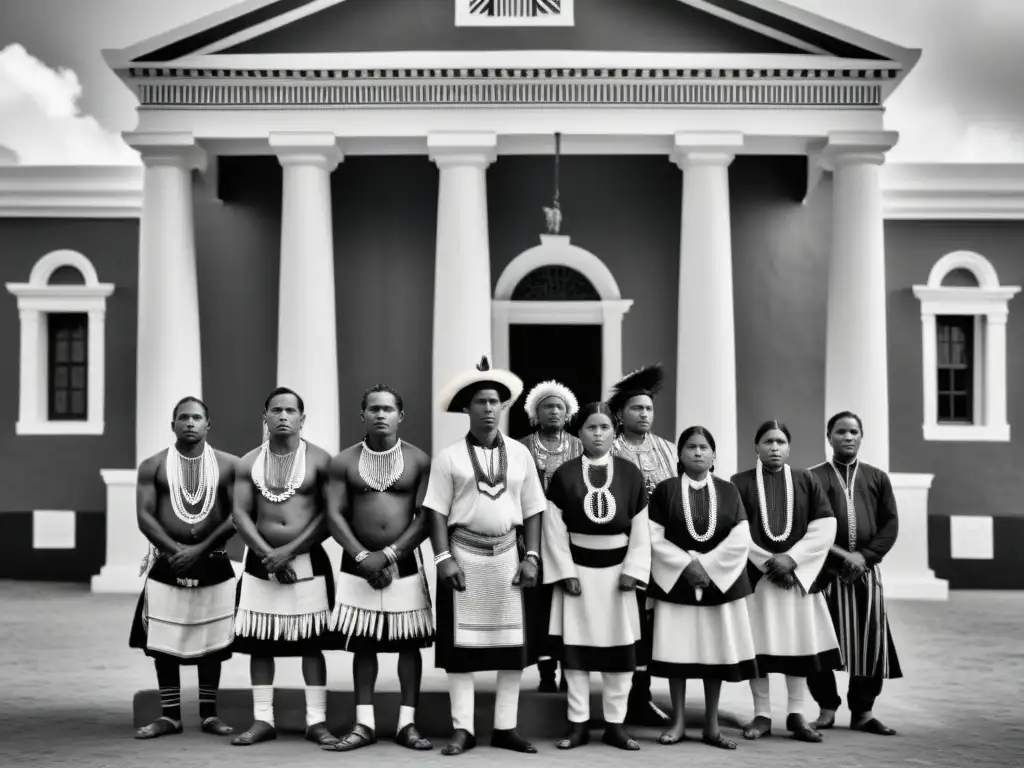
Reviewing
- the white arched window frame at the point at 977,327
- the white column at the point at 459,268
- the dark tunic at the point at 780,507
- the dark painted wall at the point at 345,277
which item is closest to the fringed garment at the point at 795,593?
the dark tunic at the point at 780,507

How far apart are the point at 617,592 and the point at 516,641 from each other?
0.64 m

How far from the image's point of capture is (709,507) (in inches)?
298

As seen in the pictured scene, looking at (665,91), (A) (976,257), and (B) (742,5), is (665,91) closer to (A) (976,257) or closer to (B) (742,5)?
(B) (742,5)

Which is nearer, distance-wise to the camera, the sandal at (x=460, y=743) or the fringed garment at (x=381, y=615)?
the sandal at (x=460, y=743)

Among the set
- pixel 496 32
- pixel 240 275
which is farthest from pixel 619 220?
pixel 240 275

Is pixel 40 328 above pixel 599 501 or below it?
above

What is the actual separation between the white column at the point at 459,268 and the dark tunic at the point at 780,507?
770 centimetres

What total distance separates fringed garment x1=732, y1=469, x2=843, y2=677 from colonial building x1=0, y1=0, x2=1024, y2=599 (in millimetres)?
7446

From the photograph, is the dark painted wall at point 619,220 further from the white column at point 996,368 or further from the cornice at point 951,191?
the white column at point 996,368

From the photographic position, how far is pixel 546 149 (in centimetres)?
1622

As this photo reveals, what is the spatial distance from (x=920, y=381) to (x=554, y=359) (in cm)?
513

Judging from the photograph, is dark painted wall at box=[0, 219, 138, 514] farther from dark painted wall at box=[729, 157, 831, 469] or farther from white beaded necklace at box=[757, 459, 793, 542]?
white beaded necklace at box=[757, 459, 793, 542]

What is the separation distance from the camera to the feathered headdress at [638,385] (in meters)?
8.18

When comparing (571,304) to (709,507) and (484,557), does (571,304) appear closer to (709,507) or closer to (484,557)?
(709,507)
